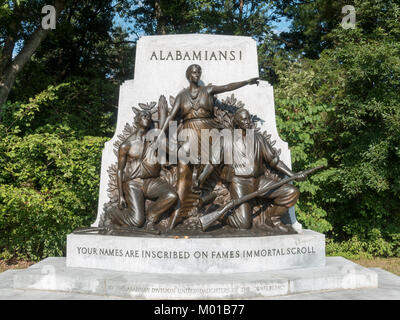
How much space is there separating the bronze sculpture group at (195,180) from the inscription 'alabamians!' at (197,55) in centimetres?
63

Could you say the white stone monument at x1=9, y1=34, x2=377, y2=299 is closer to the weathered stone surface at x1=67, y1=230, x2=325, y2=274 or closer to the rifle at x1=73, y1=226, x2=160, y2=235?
the weathered stone surface at x1=67, y1=230, x2=325, y2=274

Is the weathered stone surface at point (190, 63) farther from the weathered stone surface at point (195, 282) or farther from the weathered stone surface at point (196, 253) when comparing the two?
the weathered stone surface at point (195, 282)

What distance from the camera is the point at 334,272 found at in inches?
233

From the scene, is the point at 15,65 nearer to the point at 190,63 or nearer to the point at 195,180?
the point at 190,63

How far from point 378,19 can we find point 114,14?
1000 cm

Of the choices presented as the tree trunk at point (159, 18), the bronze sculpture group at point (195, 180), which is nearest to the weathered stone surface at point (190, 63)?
the bronze sculpture group at point (195, 180)

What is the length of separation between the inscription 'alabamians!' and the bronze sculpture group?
63 centimetres

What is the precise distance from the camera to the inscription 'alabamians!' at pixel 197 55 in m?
7.70

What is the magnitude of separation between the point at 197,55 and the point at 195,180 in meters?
2.35

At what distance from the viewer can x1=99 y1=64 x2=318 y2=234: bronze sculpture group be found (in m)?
6.52

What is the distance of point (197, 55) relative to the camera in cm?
771

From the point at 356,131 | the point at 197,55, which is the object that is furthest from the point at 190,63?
the point at 356,131

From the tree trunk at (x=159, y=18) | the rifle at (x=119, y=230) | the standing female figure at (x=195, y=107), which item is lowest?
the rifle at (x=119, y=230)

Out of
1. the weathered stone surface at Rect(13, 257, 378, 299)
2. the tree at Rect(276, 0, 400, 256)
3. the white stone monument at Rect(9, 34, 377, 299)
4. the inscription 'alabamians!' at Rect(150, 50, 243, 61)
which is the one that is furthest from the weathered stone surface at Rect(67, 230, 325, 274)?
the tree at Rect(276, 0, 400, 256)
